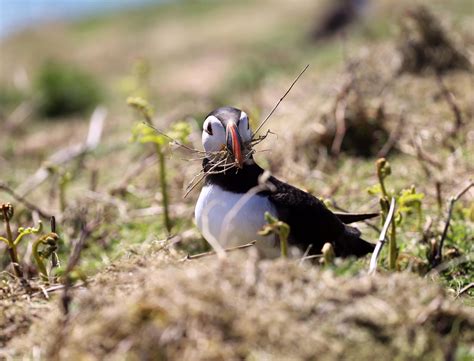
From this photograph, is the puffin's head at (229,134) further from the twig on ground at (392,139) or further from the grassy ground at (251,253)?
the twig on ground at (392,139)

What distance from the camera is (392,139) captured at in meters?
6.26

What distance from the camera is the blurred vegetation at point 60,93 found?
10.9 meters

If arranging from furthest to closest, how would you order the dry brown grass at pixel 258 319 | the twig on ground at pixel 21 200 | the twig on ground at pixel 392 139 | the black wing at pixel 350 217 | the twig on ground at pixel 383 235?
the twig on ground at pixel 392 139
the twig on ground at pixel 21 200
the black wing at pixel 350 217
the twig on ground at pixel 383 235
the dry brown grass at pixel 258 319

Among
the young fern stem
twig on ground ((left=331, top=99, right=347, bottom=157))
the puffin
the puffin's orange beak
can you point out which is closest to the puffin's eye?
the puffin

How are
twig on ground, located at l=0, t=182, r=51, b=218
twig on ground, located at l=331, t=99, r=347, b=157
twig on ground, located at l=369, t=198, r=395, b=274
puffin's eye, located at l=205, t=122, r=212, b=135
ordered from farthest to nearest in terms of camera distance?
twig on ground, located at l=331, t=99, r=347, b=157
twig on ground, located at l=0, t=182, r=51, b=218
puffin's eye, located at l=205, t=122, r=212, b=135
twig on ground, located at l=369, t=198, r=395, b=274

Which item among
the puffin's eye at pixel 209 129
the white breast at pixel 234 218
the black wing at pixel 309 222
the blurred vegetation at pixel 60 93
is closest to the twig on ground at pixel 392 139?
the black wing at pixel 309 222

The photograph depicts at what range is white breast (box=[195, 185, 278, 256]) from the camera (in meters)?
3.61

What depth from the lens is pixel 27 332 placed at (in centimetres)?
322

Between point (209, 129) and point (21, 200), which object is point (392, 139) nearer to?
point (209, 129)

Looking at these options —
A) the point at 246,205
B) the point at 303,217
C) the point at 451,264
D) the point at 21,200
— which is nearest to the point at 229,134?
the point at 246,205

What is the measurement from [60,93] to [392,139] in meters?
5.91

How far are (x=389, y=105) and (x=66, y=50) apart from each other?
13915 mm

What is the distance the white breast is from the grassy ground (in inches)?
8.9

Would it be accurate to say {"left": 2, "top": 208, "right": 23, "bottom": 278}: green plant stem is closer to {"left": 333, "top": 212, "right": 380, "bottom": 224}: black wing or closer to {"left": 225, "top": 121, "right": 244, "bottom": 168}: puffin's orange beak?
{"left": 225, "top": 121, "right": 244, "bottom": 168}: puffin's orange beak
